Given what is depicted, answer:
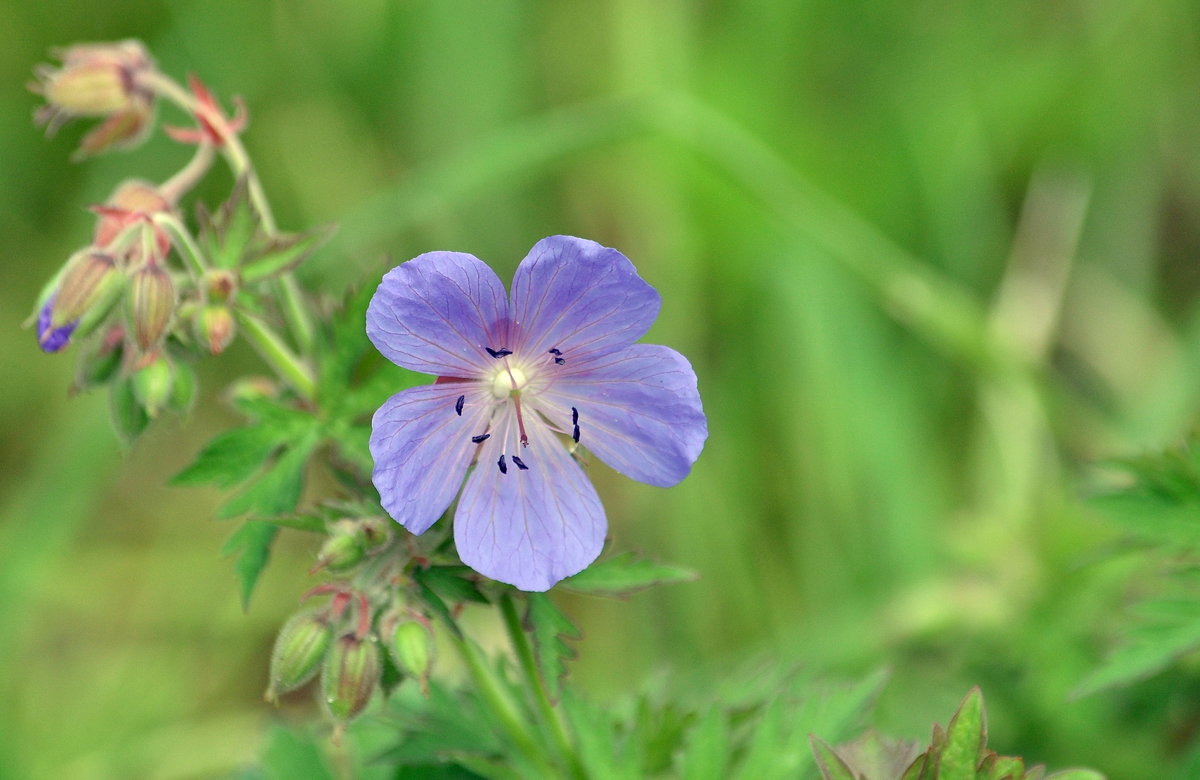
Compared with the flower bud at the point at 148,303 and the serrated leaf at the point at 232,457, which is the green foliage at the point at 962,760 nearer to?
the serrated leaf at the point at 232,457

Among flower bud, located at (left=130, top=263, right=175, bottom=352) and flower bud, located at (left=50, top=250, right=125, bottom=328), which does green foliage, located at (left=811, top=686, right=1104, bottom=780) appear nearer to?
flower bud, located at (left=130, top=263, right=175, bottom=352)

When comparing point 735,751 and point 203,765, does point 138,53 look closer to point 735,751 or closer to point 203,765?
point 735,751

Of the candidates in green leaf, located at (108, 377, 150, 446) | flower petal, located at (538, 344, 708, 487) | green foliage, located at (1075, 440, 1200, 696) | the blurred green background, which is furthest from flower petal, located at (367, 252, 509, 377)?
the blurred green background

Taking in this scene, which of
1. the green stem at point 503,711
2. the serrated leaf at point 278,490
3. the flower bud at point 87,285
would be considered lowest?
the green stem at point 503,711

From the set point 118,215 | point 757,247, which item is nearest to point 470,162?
point 757,247

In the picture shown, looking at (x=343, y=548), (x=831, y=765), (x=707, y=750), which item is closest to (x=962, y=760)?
(x=831, y=765)

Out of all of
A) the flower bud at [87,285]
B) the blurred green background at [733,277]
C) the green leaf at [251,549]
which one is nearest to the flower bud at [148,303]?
the flower bud at [87,285]

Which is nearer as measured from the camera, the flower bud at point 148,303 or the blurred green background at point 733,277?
the flower bud at point 148,303

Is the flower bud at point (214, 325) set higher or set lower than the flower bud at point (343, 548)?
higher
